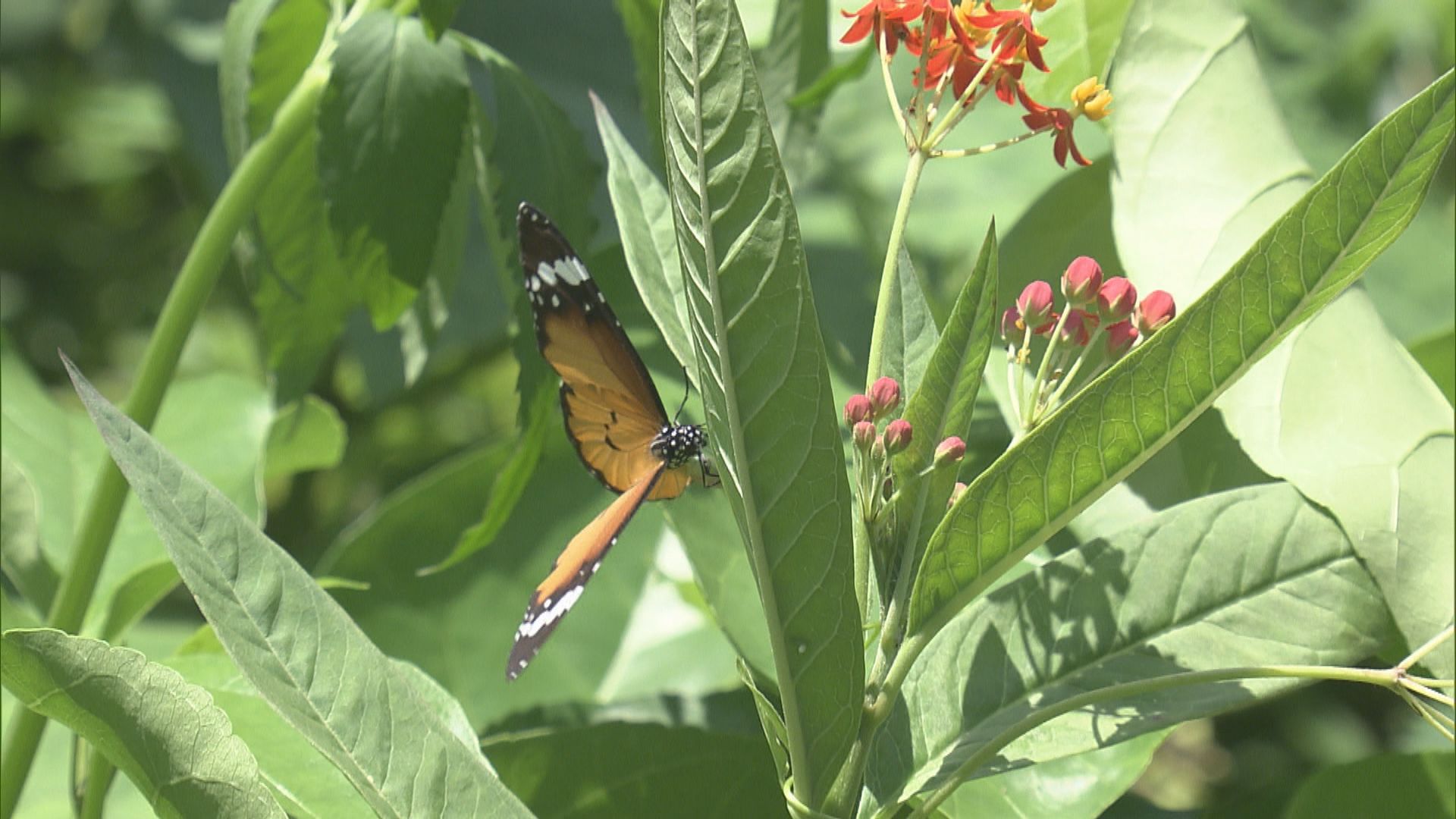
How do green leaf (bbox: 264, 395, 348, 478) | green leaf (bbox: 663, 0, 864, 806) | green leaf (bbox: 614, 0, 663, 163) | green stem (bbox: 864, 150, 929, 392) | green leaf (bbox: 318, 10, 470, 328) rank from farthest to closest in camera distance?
green leaf (bbox: 264, 395, 348, 478) → green leaf (bbox: 614, 0, 663, 163) → green leaf (bbox: 318, 10, 470, 328) → green stem (bbox: 864, 150, 929, 392) → green leaf (bbox: 663, 0, 864, 806)

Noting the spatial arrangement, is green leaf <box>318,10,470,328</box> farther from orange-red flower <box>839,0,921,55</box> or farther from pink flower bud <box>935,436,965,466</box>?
pink flower bud <box>935,436,965,466</box>

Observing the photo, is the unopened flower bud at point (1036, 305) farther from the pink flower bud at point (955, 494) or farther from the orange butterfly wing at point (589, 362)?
the orange butterfly wing at point (589, 362)

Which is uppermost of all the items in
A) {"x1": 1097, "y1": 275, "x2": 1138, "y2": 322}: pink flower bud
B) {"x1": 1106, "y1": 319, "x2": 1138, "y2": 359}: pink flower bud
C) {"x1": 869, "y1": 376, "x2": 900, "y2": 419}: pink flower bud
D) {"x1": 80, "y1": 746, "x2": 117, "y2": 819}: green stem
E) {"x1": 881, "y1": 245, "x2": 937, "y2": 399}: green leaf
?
{"x1": 881, "y1": 245, "x2": 937, "y2": 399}: green leaf

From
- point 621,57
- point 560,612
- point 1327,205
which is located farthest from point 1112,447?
point 621,57

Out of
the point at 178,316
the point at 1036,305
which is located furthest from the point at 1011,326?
the point at 178,316

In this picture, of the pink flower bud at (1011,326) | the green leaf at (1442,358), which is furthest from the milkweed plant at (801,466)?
the green leaf at (1442,358)

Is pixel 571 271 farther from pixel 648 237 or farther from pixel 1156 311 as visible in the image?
pixel 1156 311

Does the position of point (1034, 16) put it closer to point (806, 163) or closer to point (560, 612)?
point (806, 163)

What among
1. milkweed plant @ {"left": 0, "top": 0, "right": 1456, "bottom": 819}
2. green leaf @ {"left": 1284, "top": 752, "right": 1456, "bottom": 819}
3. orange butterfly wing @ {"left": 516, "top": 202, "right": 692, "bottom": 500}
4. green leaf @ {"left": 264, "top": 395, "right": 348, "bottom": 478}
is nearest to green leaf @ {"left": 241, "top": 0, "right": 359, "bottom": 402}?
milkweed plant @ {"left": 0, "top": 0, "right": 1456, "bottom": 819}
